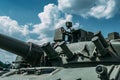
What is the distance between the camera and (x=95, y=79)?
923cm

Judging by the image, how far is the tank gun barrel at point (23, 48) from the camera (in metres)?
12.5

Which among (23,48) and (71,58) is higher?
(23,48)

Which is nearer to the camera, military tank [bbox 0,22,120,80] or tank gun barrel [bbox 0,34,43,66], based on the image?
military tank [bbox 0,22,120,80]

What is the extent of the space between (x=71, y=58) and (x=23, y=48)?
235 centimetres

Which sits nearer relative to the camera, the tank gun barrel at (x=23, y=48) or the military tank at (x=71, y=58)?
the military tank at (x=71, y=58)

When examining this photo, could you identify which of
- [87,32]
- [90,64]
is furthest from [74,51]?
[87,32]

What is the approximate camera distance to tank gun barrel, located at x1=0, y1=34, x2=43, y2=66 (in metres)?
12.5

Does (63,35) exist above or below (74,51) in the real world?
above

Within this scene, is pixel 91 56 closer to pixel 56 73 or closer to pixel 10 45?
pixel 56 73

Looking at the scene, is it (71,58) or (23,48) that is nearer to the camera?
(71,58)

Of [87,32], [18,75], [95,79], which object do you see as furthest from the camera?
[87,32]

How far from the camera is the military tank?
1008cm

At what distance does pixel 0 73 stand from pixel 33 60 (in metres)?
1.55

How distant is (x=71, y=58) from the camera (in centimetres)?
1192
